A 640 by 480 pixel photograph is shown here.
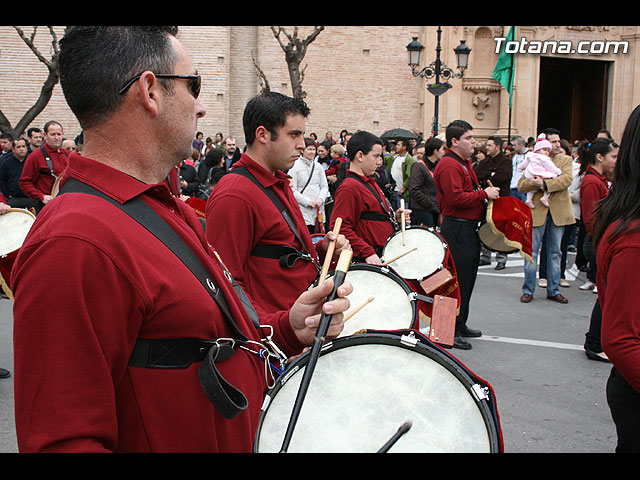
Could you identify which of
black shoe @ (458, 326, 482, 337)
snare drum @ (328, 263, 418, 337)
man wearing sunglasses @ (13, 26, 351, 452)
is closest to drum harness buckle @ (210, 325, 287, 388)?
man wearing sunglasses @ (13, 26, 351, 452)

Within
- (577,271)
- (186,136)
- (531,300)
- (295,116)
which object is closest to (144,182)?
(186,136)

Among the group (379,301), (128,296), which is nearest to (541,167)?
(379,301)

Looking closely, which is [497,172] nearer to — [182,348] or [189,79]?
[189,79]

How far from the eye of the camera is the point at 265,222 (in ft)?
10.7

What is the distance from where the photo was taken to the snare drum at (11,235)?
563 cm

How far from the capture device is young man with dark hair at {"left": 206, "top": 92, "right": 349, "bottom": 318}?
10.4ft

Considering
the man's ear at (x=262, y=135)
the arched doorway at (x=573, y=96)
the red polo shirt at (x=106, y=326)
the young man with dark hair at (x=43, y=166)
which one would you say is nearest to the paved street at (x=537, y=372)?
the young man with dark hair at (x=43, y=166)

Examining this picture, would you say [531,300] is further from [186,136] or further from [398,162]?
[186,136]

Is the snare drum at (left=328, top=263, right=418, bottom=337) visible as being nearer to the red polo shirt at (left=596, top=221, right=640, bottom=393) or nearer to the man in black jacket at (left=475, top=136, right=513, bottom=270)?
the red polo shirt at (left=596, top=221, right=640, bottom=393)

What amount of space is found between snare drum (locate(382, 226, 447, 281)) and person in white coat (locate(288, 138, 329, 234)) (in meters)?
4.04

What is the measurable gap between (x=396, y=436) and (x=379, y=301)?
A: 6.82ft

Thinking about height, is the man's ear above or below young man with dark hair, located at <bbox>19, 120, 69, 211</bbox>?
above

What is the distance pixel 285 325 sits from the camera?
2059 millimetres
